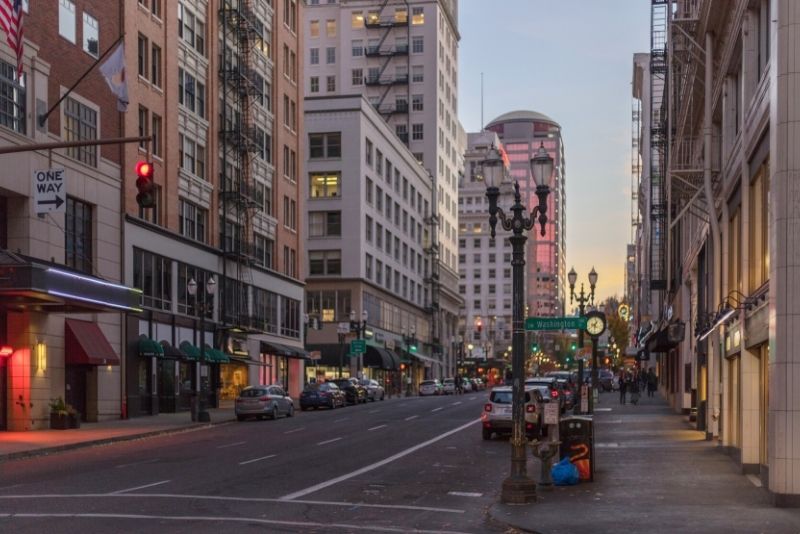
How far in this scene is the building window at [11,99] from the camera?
3816 cm

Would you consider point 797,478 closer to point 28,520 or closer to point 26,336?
point 28,520

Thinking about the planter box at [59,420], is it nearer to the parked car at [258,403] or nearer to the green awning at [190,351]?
the parked car at [258,403]

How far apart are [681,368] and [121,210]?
86.4 feet

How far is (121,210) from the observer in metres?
48.3

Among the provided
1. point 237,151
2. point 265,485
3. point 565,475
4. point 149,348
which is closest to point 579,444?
point 565,475

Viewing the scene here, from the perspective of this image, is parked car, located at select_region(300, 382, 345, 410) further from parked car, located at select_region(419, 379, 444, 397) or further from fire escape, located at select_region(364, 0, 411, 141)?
fire escape, located at select_region(364, 0, 411, 141)

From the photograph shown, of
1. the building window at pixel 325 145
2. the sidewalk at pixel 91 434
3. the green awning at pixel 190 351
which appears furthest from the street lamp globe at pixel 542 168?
the building window at pixel 325 145

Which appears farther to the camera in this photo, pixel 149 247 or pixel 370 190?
pixel 370 190

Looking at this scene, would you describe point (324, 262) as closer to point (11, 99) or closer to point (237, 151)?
point (237, 151)

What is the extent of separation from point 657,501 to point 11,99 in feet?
95.4

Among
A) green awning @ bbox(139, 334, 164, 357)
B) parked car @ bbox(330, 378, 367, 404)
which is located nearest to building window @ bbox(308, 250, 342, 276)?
parked car @ bbox(330, 378, 367, 404)

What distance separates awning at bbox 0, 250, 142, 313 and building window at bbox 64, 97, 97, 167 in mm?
6589

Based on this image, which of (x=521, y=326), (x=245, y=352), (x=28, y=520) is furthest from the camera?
(x=245, y=352)

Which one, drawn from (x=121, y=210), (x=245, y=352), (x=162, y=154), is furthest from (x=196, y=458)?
(x=245, y=352)
